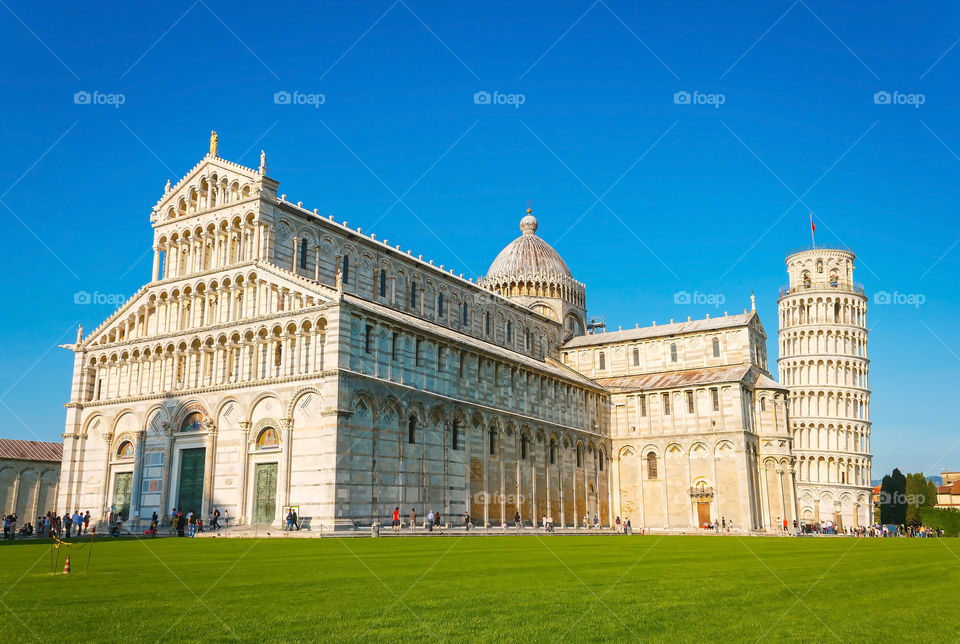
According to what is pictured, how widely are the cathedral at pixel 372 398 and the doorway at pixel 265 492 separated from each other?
3.6 inches

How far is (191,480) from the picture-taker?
46.0 metres

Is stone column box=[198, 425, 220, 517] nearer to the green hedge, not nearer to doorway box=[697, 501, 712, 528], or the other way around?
doorway box=[697, 501, 712, 528]

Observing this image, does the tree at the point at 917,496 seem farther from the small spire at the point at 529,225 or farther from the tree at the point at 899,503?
the small spire at the point at 529,225

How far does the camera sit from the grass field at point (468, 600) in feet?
34.7

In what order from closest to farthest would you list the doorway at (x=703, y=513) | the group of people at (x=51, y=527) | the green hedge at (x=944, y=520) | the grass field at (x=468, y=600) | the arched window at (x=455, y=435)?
the grass field at (x=468, y=600) < the group of people at (x=51, y=527) < the arched window at (x=455, y=435) < the doorway at (x=703, y=513) < the green hedge at (x=944, y=520)

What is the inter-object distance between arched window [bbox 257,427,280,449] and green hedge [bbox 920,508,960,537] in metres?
65.3

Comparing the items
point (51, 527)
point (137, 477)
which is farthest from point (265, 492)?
point (51, 527)

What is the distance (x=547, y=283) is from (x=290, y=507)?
4306 centimetres

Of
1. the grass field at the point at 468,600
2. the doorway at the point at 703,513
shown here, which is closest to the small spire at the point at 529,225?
the doorway at the point at 703,513

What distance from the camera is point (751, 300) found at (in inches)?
2817

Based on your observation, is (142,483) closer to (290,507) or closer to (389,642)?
(290,507)

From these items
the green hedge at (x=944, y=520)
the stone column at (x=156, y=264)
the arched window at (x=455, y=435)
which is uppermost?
the stone column at (x=156, y=264)

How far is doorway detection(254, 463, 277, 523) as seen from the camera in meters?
42.6
